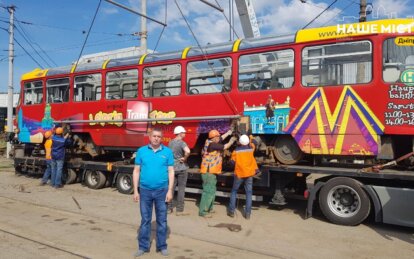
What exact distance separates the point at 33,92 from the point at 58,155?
3.02m

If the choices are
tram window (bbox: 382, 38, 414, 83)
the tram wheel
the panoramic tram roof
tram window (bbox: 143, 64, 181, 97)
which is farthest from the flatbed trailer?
the panoramic tram roof

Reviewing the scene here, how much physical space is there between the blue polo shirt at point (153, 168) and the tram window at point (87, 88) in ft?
22.2

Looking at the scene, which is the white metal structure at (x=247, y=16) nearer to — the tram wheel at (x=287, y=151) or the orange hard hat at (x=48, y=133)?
the tram wheel at (x=287, y=151)

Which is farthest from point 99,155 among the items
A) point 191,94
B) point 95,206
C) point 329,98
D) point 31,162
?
point 329,98

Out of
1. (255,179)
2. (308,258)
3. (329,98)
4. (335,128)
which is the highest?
(329,98)

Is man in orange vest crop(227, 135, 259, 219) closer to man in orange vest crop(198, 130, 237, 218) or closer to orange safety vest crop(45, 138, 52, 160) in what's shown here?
man in orange vest crop(198, 130, 237, 218)

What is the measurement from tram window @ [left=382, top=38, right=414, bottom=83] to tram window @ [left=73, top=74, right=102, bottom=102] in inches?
303

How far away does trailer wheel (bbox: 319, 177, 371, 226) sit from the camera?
302 inches

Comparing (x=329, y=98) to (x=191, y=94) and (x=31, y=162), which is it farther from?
(x=31, y=162)

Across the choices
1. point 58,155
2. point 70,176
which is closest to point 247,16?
point 58,155

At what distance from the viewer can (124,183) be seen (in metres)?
11.6

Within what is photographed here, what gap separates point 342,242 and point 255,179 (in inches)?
104

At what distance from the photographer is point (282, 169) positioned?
8.59m

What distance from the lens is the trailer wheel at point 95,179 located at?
12.2 meters
